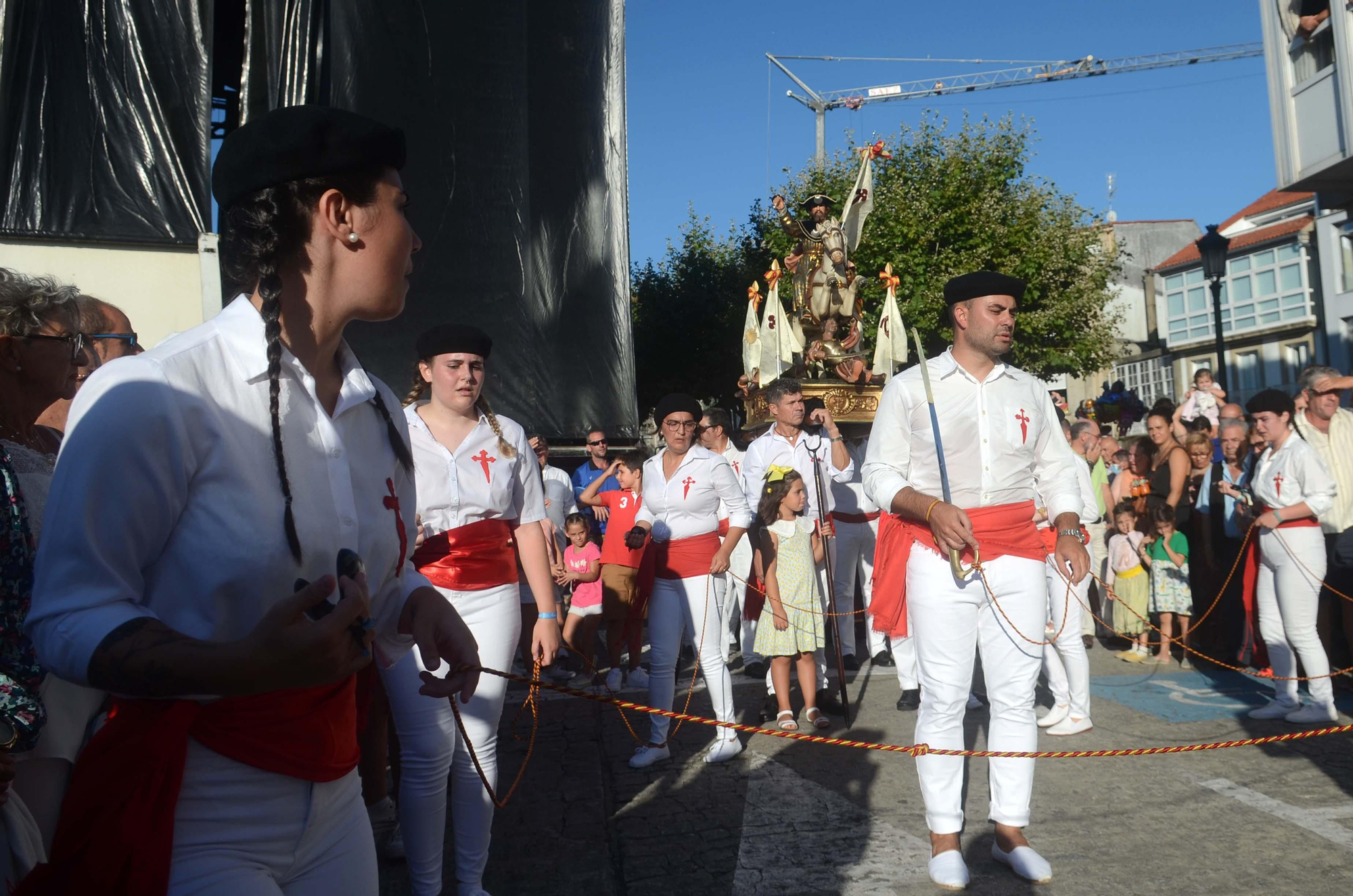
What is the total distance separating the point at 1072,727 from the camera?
6438 mm

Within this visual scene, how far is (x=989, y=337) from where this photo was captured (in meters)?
4.27

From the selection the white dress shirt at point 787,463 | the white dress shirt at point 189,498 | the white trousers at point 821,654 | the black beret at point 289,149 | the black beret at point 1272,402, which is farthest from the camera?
the white dress shirt at point 787,463

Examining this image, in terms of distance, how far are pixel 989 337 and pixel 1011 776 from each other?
181 cm

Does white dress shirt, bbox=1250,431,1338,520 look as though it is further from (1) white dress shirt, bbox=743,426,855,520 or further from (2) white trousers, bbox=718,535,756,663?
(2) white trousers, bbox=718,535,756,663

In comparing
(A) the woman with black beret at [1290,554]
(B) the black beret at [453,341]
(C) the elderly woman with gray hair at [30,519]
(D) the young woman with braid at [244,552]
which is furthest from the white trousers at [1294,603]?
(C) the elderly woman with gray hair at [30,519]

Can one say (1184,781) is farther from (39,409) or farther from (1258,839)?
(39,409)

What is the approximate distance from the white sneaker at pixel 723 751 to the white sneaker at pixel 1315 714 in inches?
140

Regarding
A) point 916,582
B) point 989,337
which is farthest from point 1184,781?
point 989,337

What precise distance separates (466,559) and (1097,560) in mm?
8447

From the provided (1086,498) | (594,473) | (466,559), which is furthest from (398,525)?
(594,473)

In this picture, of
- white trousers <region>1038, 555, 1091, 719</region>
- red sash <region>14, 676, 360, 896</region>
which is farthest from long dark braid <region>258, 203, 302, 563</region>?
white trousers <region>1038, 555, 1091, 719</region>

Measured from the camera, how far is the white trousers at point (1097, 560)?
987 centimetres

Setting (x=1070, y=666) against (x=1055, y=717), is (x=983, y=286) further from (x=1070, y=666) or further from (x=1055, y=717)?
(x=1055, y=717)

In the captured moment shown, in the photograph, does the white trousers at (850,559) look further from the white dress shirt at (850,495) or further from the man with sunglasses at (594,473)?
the man with sunglasses at (594,473)
